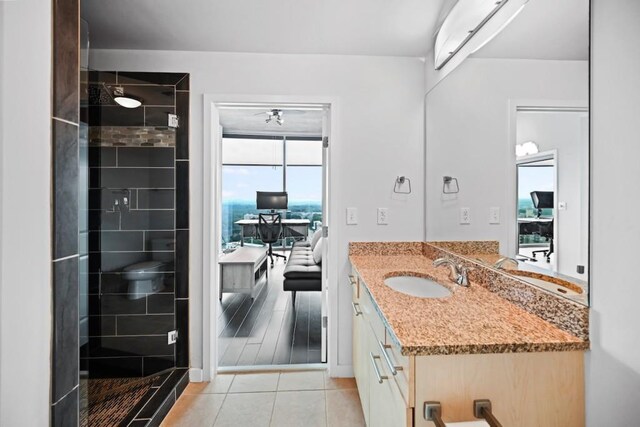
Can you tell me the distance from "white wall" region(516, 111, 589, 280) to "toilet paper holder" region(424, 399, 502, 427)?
53cm

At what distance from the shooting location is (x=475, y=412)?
874mm

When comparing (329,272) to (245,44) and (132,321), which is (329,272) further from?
(245,44)

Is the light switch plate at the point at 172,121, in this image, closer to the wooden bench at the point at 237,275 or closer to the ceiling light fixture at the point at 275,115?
the wooden bench at the point at 237,275

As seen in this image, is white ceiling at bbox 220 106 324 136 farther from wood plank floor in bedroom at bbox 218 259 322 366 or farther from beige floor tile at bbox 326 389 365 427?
beige floor tile at bbox 326 389 365 427

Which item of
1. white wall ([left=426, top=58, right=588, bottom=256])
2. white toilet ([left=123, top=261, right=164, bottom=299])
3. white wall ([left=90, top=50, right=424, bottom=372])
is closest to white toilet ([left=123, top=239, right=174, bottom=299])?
white toilet ([left=123, top=261, right=164, bottom=299])

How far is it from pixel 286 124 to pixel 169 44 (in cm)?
335

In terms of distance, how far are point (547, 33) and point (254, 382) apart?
2.55 meters

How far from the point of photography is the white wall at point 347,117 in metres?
2.12

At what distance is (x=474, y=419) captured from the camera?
0.87 m

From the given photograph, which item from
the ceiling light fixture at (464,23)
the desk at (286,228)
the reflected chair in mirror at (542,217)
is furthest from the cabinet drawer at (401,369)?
the desk at (286,228)

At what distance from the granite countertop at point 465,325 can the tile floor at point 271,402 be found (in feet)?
3.21

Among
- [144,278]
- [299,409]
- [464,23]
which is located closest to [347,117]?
[464,23]
